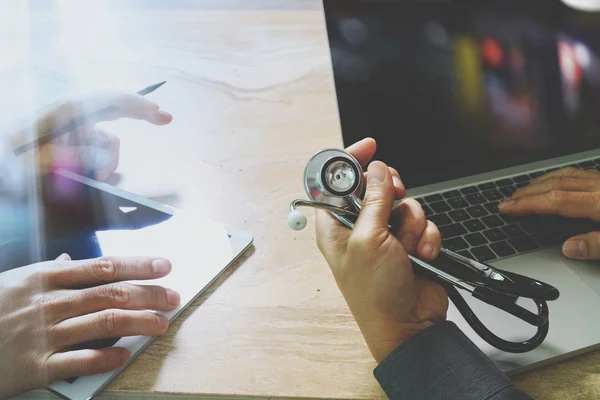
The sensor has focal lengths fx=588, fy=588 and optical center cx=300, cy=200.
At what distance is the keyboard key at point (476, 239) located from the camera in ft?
2.21

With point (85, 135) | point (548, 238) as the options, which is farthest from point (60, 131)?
point (548, 238)

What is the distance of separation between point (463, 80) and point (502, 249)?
0.21m

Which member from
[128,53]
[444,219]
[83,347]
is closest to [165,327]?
[83,347]

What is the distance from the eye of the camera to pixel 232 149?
2.74ft

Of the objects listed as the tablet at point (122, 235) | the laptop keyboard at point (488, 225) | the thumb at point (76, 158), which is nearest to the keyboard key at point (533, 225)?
the laptop keyboard at point (488, 225)

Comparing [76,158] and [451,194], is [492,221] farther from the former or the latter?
[76,158]

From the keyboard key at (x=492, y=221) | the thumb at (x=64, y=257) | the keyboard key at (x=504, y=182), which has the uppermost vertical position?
the thumb at (x=64, y=257)

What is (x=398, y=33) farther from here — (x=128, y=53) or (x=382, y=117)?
(x=128, y=53)

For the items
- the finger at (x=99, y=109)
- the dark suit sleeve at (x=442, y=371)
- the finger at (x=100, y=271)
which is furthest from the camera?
the finger at (x=99, y=109)

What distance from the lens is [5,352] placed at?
0.58 meters

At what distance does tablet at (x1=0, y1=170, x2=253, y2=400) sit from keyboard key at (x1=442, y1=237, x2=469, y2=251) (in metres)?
0.23

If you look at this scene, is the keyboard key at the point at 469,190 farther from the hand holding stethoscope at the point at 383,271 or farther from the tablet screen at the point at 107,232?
the tablet screen at the point at 107,232

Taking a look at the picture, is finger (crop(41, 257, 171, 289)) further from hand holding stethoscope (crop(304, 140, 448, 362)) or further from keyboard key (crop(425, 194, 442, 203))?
keyboard key (crop(425, 194, 442, 203))

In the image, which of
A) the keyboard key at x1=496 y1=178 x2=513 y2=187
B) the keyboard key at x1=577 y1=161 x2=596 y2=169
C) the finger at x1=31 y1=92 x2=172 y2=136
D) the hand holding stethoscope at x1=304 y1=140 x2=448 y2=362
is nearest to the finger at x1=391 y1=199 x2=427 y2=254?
the hand holding stethoscope at x1=304 y1=140 x2=448 y2=362
